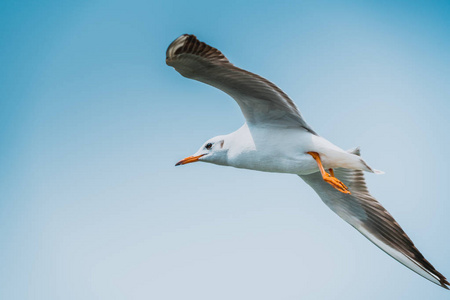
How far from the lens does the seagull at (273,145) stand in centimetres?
446

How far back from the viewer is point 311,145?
4945 millimetres

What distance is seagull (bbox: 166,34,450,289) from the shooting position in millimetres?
4465

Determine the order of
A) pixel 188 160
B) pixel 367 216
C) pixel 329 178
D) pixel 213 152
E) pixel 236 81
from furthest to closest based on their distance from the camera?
pixel 367 216, pixel 188 160, pixel 213 152, pixel 329 178, pixel 236 81

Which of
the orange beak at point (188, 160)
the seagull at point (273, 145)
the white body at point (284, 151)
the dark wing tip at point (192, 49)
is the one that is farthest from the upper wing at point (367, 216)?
the dark wing tip at point (192, 49)

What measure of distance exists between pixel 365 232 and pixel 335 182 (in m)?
1.47

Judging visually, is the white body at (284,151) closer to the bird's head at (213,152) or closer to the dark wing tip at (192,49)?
the bird's head at (213,152)

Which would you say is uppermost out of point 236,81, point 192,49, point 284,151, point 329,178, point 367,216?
point 192,49

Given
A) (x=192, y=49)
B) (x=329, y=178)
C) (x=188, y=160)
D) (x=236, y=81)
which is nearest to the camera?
(x=192, y=49)

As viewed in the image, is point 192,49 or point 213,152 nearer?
point 192,49

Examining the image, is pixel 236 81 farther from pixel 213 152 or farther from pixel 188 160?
pixel 188 160

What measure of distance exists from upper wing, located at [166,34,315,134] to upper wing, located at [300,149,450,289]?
117cm

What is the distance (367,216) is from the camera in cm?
600

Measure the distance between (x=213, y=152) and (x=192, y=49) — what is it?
1.34 meters

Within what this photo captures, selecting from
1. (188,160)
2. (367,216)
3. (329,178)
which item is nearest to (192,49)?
(188,160)
